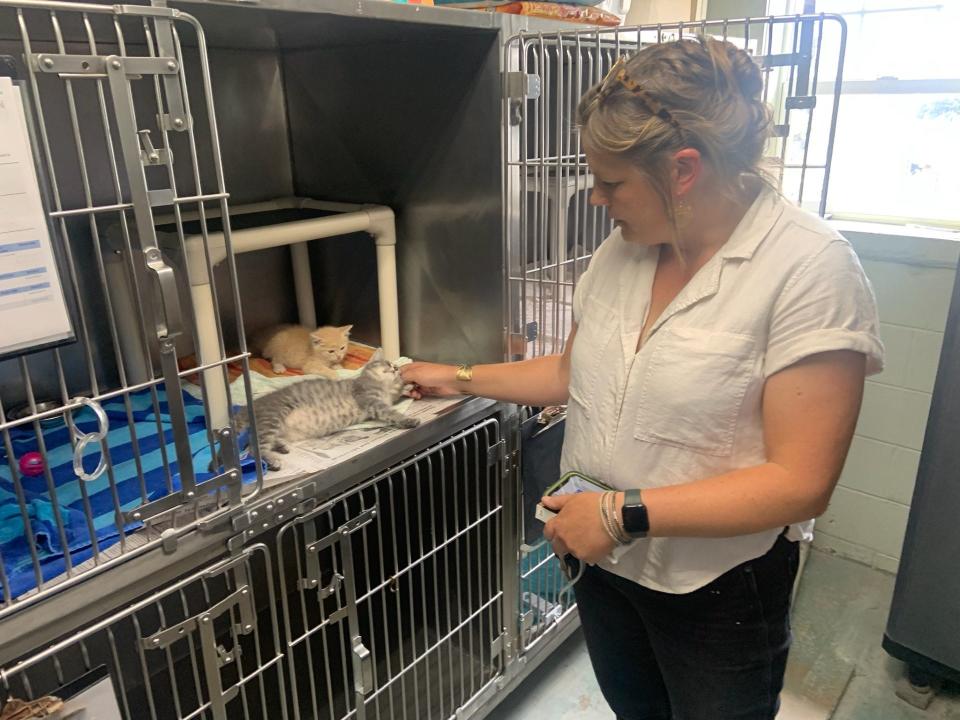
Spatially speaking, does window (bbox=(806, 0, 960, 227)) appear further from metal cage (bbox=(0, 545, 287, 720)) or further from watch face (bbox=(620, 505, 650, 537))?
metal cage (bbox=(0, 545, 287, 720))

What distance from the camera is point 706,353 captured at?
2.96 ft

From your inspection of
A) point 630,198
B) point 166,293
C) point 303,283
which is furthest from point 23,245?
point 303,283

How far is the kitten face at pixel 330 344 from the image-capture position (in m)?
1.44

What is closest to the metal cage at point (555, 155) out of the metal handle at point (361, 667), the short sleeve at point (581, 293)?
the short sleeve at point (581, 293)

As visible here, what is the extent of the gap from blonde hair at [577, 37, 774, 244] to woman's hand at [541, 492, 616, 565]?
1.33 feet

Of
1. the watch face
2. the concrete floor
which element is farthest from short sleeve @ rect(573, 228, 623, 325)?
the concrete floor

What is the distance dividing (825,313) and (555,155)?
727mm

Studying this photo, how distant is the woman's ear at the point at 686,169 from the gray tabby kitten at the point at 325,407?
591 mm

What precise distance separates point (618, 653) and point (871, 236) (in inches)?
54.9

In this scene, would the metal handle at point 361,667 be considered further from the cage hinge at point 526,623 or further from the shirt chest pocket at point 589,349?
the shirt chest pocket at point 589,349

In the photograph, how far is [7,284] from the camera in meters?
0.70

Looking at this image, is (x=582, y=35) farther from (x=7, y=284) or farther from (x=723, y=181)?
(x=7, y=284)

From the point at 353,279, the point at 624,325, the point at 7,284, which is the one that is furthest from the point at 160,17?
the point at 353,279

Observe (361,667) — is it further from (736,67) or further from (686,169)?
(736,67)
